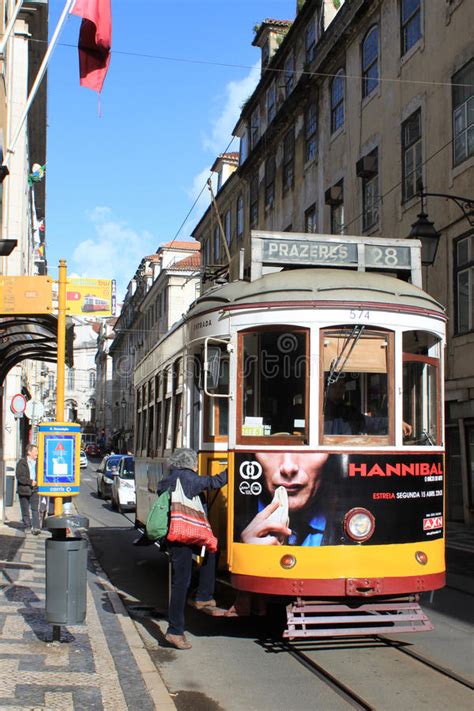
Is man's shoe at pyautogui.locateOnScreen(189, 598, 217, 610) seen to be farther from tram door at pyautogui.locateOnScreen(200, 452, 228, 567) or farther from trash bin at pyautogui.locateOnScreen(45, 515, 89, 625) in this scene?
trash bin at pyautogui.locateOnScreen(45, 515, 89, 625)

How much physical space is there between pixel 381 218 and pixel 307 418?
17.9m

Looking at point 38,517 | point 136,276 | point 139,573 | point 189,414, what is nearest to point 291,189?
point 38,517

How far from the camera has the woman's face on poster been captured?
718 centimetres

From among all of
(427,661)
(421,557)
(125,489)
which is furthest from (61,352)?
(125,489)

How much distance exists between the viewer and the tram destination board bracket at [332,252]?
8.19 meters

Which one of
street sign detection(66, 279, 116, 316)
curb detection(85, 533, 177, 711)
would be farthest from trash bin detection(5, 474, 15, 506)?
curb detection(85, 533, 177, 711)

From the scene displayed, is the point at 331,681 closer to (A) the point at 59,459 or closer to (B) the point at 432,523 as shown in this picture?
(B) the point at 432,523

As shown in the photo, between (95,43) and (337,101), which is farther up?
(337,101)

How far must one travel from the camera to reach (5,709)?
215 inches

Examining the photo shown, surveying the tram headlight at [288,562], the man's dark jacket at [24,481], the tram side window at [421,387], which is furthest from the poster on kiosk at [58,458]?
the man's dark jacket at [24,481]

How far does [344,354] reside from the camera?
7.41 meters

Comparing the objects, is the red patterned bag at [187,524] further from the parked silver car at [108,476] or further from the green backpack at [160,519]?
the parked silver car at [108,476]

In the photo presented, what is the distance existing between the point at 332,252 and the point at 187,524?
2.92m

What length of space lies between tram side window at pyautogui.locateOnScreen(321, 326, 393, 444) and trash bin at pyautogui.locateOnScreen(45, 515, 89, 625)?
236 centimetres
